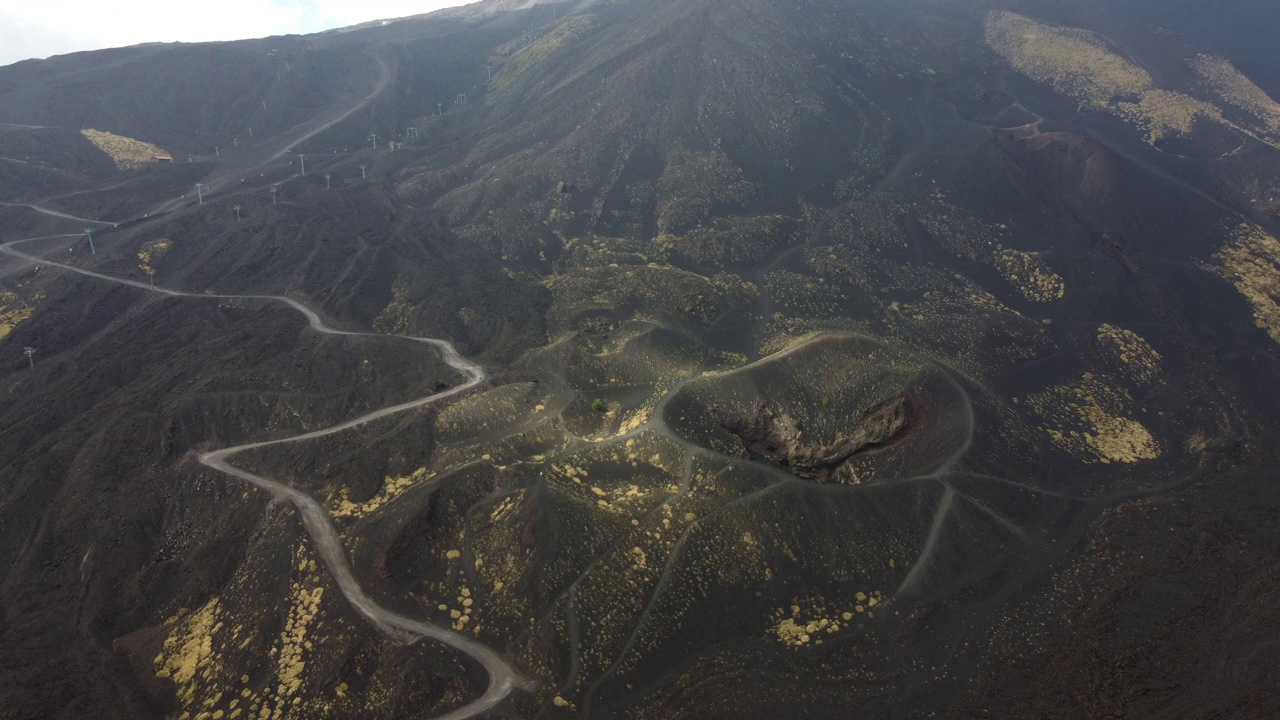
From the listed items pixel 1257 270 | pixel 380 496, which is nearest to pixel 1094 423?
pixel 1257 270

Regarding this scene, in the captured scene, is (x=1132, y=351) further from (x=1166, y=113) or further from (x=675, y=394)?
(x=1166, y=113)

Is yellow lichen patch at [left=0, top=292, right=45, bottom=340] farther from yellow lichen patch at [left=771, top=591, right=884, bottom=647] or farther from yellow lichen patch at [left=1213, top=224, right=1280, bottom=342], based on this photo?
yellow lichen patch at [left=1213, top=224, right=1280, bottom=342]

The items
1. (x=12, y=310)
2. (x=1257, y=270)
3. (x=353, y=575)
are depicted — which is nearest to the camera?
(x=353, y=575)

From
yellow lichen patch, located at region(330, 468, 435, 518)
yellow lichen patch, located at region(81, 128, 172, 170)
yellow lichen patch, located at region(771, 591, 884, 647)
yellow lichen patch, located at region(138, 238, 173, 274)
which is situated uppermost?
yellow lichen patch, located at region(81, 128, 172, 170)

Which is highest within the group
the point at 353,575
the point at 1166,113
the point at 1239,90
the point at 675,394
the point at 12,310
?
the point at 1239,90

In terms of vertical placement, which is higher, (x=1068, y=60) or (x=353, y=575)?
(x=1068, y=60)

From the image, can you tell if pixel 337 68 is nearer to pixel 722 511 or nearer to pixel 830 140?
pixel 830 140

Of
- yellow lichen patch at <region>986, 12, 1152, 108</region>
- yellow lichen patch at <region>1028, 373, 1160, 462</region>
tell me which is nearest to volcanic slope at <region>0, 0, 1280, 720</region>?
yellow lichen patch at <region>1028, 373, 1160, 462</region>
